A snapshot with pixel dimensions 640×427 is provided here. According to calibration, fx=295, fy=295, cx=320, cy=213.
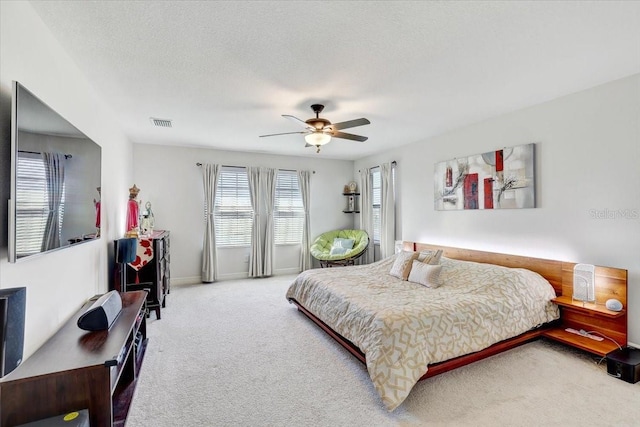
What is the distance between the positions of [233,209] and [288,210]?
1150mm

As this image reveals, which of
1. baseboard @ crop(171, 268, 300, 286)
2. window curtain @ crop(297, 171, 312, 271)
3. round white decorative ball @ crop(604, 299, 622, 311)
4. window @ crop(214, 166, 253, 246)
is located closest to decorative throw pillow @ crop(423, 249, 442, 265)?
round white decorative ball @ crop(604, 299, 622, 311)

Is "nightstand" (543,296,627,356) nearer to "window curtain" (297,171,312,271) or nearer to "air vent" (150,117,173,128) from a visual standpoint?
"window curtain" (297,171,312,271)

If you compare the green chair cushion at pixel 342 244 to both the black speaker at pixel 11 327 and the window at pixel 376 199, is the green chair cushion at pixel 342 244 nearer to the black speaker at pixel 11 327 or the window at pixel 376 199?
the window at pixel 376 199

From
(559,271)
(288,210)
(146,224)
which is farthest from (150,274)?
(559,271)

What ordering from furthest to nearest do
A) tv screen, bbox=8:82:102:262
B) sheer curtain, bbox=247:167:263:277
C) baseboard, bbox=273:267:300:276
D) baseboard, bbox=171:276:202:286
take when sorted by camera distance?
baseboard, bbox=273:267:300:276, sheer curtain, bbox=247:167:263:277, baseboard, bbox=171:276:202:286, tv screen, bbox=8:82:102:262

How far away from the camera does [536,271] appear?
10.9 ft

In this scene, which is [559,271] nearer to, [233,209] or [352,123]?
[352,123]

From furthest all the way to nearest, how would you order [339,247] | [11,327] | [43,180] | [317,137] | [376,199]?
[376,199]
[339,247]
[317,137]
[43,180]
[11,327]

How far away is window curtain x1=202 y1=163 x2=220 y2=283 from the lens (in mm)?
5512

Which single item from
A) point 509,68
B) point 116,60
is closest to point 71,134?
point 116,60

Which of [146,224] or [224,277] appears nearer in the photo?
[146,224]

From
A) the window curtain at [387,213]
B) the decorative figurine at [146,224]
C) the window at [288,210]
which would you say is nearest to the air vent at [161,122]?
the decorative figurine at [146,224]

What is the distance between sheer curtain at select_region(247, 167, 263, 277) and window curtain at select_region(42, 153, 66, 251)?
409 cm

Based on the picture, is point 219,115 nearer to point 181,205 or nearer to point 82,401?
point 181,205
